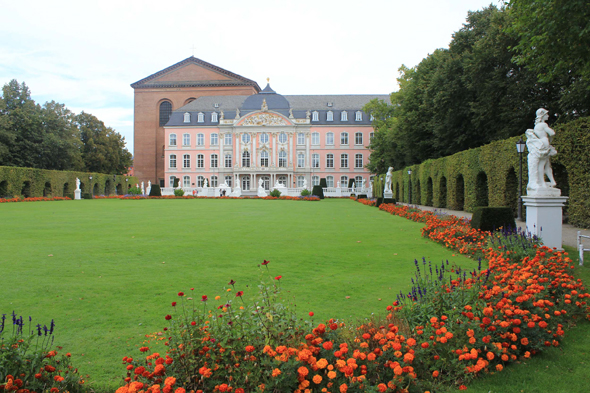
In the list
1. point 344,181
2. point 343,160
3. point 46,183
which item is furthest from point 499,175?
point 343,160

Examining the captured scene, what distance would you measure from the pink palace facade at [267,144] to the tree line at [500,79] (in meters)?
26.9

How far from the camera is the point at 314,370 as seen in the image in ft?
9.46

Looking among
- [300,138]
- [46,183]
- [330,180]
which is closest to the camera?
[46,183]

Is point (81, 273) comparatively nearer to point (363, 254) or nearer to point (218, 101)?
point (363, 254)

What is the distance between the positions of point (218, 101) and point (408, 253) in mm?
61366

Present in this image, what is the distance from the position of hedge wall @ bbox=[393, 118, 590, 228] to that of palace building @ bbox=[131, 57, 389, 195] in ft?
102

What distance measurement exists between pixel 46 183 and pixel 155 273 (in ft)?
135

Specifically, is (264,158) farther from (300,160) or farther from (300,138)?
(300,138)

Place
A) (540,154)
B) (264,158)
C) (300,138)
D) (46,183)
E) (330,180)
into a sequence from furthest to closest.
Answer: (330,180) → (300,138) → (264,158) → (46,183) → (540,154)

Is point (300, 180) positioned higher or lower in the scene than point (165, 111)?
lower

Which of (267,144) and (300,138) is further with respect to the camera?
(300,138)

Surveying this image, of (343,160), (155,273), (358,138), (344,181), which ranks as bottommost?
(155,273)

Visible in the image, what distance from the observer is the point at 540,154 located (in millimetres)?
8898

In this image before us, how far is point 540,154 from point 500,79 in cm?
1582
